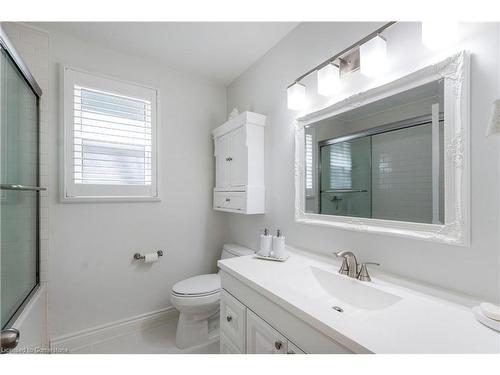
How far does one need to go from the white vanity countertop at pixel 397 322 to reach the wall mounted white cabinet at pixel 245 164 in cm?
80

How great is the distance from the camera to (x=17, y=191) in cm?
128

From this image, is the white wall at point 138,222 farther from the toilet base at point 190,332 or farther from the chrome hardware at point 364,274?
the chrome hardware at point 364,274

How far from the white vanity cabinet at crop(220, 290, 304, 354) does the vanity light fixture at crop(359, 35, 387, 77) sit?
1205 millimetres

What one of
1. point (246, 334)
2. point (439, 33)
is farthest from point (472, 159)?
point (246, 334)

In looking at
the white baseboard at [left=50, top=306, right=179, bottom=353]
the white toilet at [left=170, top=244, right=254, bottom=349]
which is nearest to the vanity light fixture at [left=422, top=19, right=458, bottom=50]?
the white toilet at [left=170, top=244, right=254, bottom=349]

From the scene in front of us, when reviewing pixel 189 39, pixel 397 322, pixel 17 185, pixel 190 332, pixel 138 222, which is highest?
pixel 189 39

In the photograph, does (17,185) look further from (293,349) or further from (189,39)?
(293,349)

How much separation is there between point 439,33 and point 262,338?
4.52 feet

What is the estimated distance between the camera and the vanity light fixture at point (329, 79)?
4.17 feet

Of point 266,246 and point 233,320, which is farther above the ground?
point 266,246

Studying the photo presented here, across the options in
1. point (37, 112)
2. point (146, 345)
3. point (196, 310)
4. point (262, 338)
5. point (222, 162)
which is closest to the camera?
point (262, 338)
